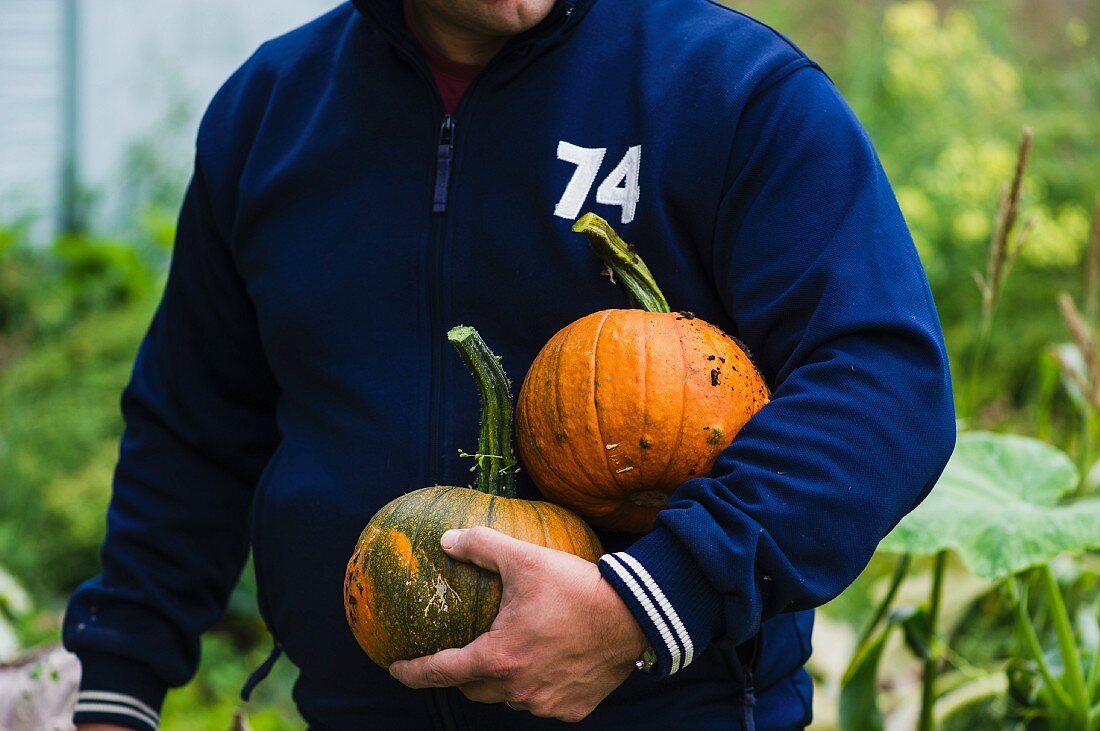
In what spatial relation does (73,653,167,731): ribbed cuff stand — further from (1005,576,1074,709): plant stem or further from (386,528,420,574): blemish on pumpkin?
(1005,576,1074,709): plant stem

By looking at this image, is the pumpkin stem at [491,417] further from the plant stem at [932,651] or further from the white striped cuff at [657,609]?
the plant stem at [932,651]

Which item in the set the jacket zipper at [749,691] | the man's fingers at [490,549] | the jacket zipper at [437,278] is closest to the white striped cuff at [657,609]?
the man's fingers at [490,549]

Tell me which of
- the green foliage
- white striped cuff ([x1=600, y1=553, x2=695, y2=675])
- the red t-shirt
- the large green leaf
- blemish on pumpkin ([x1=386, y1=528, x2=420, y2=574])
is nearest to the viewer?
white striped cuff ([x1=600, y1=553, x2=695, y2=675])

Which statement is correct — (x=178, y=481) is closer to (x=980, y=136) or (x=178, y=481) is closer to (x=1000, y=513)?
(x=1000, y=513)

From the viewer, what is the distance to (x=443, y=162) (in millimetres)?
1876

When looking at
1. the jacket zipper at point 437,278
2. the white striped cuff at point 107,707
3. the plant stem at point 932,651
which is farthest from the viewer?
the plant stem at point 932,651

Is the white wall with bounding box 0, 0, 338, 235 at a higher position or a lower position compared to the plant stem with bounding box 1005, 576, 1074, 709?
lower

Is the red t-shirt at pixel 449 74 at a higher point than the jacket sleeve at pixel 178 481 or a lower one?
higher

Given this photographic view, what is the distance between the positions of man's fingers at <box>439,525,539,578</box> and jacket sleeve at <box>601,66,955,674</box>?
0.32 feet

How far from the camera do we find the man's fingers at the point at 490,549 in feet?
4.63

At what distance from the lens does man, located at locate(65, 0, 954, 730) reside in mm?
1414

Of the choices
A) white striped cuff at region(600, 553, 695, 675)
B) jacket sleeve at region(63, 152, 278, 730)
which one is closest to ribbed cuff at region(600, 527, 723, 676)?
white striped cuff at region(600, 553, 695, 675)

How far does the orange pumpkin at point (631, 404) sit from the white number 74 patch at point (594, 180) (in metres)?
0.10

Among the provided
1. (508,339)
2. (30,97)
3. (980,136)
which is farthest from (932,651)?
(30,97)
